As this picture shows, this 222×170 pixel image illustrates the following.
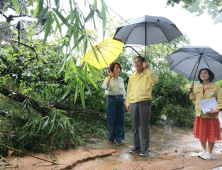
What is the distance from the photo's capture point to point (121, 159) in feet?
12.0

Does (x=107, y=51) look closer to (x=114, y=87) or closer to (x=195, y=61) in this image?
(x=114, y=87)

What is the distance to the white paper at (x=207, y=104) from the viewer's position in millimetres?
3507

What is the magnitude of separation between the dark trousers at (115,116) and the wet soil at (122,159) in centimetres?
21

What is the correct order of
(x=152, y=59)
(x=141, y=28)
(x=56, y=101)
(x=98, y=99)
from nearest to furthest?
(x=141, y=28) < (x=56, y=101) < (x=98, y=99) < (x=152, y=59)

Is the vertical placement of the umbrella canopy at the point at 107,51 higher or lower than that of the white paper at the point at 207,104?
higher

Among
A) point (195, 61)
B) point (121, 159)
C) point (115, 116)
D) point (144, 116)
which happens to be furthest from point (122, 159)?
point (195, 61)

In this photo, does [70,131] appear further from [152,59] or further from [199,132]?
[152,59]

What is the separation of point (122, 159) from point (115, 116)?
119 cm

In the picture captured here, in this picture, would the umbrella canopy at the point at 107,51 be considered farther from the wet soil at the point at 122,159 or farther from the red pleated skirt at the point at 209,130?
the red pleated skirt at the point at 209,130

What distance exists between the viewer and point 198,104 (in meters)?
3.73

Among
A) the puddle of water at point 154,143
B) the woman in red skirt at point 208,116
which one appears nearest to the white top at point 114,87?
the puddle of water at point 154,143

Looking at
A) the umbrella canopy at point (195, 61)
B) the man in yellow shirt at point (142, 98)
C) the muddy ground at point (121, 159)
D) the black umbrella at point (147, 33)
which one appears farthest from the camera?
→ the black umbrella at point (147, 33)

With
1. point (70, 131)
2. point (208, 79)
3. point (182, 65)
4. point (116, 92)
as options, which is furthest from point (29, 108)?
point (208, 79)

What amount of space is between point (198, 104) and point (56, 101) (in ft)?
11.6
